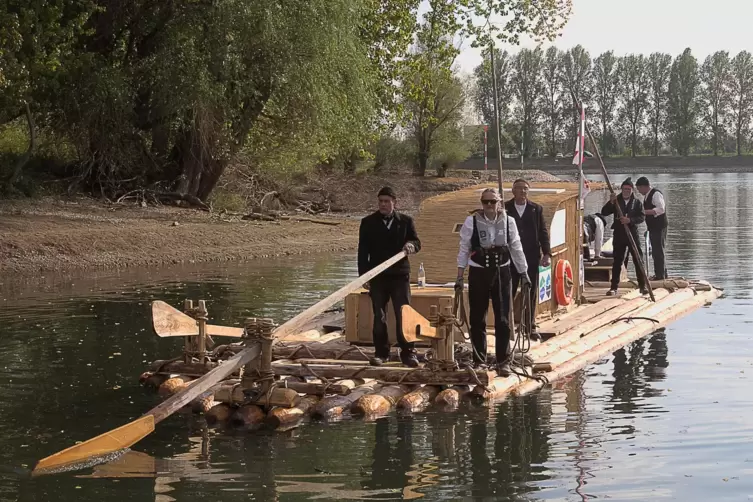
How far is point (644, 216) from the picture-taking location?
1909cm

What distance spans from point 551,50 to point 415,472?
11693cm

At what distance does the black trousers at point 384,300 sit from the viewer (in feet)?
41.1

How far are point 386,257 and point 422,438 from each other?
2.53 metres

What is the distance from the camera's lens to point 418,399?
11.6m

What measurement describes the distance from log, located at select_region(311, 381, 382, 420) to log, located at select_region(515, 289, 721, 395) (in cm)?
185

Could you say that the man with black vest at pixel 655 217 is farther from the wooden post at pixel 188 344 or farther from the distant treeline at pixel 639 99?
the distant treeline at pixel 639 99

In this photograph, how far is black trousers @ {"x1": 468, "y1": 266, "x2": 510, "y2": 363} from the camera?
40.7 feet

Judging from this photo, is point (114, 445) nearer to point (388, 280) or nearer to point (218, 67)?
point (388, 280)

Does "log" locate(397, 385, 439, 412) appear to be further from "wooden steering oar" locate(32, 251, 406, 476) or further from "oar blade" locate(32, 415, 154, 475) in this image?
"oar blade" locate(32, 415, 154, 475)

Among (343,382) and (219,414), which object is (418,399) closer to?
(343,382)

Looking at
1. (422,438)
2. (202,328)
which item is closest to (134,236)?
(202,328)

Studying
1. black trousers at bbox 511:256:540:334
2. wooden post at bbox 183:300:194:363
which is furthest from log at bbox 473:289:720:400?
wooden post at bbox 183:300:194:363

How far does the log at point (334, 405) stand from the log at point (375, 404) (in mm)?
96

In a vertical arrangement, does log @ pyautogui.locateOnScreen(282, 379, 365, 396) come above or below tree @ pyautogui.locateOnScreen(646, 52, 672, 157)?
below
